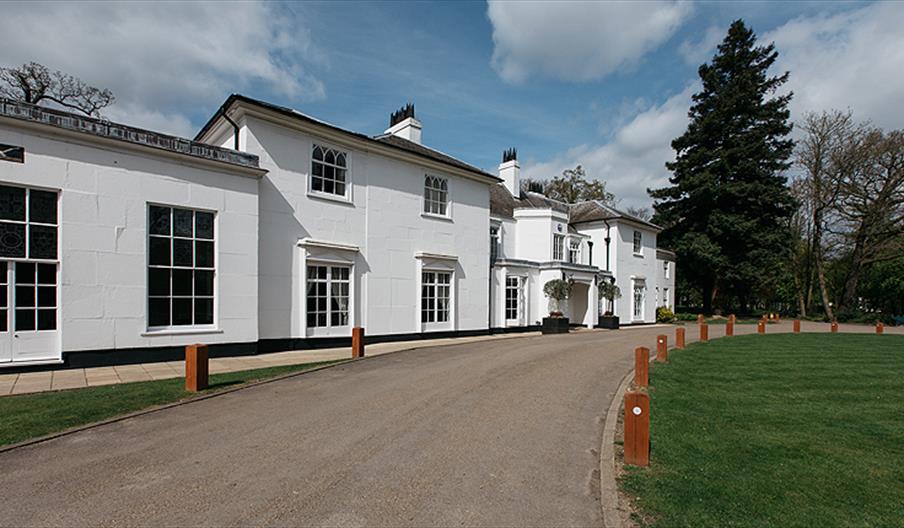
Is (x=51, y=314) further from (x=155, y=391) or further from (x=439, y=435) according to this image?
(x=439, y=435)

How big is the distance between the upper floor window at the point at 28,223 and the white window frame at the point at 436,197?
1184 cm

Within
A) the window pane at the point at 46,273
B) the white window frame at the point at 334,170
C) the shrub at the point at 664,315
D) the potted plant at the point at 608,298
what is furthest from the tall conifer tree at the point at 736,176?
the window pane at the point at 46,273

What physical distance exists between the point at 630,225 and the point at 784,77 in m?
19.0

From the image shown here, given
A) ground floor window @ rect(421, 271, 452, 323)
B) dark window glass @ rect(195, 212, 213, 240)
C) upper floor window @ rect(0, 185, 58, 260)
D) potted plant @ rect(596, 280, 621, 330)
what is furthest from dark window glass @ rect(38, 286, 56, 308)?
potted plant @ rect(596, 280, 621, 330)

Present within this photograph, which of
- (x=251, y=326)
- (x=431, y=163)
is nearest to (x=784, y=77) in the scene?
(x=431, y=163)

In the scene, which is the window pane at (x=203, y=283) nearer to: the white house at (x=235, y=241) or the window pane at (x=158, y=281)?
the white house at (x=235, y=241)

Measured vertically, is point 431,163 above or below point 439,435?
above

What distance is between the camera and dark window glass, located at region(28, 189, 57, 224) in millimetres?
10406

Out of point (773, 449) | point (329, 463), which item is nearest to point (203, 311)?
point (329, 463)

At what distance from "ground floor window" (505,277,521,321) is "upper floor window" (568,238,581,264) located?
557cm

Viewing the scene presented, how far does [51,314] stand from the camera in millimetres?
10688

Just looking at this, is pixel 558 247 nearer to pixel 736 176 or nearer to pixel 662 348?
pixel 662 348

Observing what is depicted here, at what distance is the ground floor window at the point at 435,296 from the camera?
19.1 meters

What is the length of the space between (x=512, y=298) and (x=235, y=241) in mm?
14019
